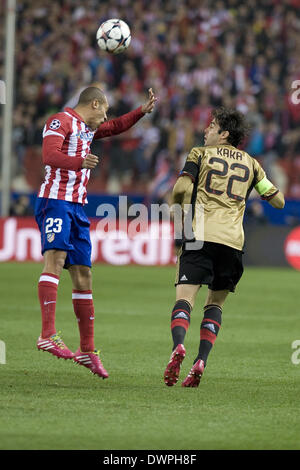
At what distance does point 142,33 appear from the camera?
23625 millimetres

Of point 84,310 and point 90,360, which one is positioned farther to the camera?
point 84,310

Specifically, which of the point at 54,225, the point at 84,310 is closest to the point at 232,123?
the point at 54,225

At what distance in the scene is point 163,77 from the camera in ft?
73.8

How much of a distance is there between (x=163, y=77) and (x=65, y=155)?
15961 mm

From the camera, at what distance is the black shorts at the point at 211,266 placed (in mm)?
6688

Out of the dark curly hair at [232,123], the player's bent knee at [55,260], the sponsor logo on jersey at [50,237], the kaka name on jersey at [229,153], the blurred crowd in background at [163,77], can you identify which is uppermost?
the blurred crowd in background at [163,77]

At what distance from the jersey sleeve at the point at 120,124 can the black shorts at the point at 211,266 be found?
4.04ft

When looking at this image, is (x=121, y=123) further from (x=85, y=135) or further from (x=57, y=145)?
(x=57, y=145)

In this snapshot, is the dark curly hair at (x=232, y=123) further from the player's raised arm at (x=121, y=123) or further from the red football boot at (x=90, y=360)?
the red football boot at (x=90, y=360)

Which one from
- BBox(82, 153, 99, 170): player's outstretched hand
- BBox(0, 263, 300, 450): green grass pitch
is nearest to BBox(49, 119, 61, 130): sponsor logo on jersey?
BBox(82, 153, 99, 170): player's outstretched hand

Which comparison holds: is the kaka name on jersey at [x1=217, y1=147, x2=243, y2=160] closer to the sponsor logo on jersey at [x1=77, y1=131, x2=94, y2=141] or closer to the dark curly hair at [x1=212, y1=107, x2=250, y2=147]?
the dark curly hair at [x1=212, y1=107, x2=250, y2=147]

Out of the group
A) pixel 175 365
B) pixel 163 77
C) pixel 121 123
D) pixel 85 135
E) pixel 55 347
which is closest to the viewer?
pixel 175 365

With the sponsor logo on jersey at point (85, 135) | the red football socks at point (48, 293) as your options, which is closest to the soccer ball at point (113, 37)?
the sponsor logo on jersey at point (85, 135)
